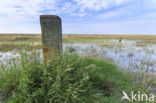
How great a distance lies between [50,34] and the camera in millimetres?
2406

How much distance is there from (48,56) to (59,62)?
375mm

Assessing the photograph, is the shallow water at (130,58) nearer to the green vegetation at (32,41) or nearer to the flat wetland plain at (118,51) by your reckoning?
the flat wetland plain at (118,51)

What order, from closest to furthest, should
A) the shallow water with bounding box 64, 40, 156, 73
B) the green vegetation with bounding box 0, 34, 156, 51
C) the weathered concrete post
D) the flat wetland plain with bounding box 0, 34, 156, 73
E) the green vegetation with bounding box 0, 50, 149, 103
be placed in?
the green vegetation with bounding box 0, 50, 149, 103, the weathered concrete post, the flat wetland plain with bounding box 0, 34, 156, 73, the shallow water with bounding box 64, 40, 156, 73, the green vegetation with bounding box 0, 34, 156, 51

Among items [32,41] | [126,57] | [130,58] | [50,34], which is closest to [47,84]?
[50,34]

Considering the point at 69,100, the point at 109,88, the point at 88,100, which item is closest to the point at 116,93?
the point at 109,88

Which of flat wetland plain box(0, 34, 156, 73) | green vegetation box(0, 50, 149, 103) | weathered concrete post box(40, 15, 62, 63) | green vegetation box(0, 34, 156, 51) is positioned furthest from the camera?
green vegetation box(0, 34, 156, 51)

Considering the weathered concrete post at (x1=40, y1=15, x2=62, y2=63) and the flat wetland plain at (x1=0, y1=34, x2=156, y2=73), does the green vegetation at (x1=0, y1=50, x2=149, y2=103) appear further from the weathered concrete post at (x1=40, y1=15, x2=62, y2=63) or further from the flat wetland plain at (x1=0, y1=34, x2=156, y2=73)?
the flat wetland plain at (x1=0, y1=34, x2=156, y2=73)

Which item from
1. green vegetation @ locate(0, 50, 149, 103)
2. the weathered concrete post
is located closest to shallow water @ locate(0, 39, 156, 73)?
the weathered concrete post

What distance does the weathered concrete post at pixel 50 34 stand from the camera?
7.70 feet

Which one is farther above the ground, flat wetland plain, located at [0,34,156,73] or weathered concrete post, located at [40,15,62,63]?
weathered concrete post, located at [40,15,62,63]

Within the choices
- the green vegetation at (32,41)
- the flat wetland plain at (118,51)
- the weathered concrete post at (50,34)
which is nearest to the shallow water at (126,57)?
the flat wetland plain at (118,51)

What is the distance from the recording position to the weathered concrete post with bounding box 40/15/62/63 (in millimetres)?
2346

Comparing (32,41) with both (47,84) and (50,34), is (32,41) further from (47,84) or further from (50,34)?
(47,84)

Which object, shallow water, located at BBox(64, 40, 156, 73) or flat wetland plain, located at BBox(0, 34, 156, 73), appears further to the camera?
shallow water, located at BBox(64, 40, 156, 73)
